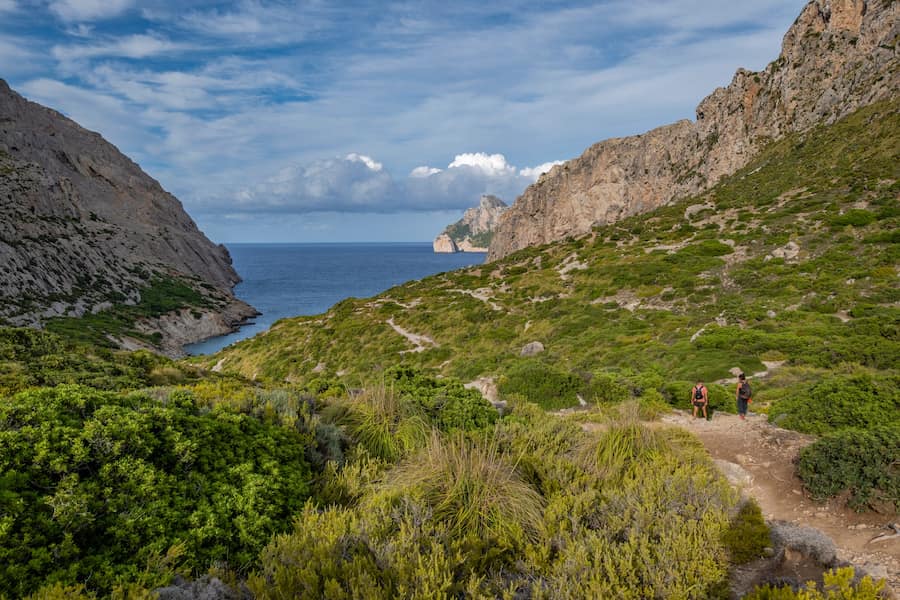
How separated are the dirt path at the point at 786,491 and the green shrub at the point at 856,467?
0.21 metres

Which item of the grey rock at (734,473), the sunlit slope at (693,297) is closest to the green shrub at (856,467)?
the grey rock at (734,473)

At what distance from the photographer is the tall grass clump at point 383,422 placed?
6.97 metres

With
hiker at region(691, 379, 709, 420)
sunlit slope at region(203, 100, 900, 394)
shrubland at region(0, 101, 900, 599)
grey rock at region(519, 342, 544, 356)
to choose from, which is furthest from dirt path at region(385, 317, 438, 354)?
hiker at region(691, 379, 709, 420)

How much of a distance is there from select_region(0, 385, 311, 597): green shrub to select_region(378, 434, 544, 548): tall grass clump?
1.42 metres

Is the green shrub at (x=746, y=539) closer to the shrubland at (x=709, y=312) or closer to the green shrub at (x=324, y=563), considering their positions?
the shrubland at (x=709, y=312)

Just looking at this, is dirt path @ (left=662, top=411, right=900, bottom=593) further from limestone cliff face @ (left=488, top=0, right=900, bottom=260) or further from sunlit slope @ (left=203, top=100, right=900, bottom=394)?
limestone cliff face @ (left=488, top=0, right=900, bottom=260)

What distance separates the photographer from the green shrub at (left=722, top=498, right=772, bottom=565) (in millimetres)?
4625

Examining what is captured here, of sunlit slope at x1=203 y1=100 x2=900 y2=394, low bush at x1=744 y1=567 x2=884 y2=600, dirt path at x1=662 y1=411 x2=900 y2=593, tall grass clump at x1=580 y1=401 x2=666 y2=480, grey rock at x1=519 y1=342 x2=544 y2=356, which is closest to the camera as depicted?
low bush at x1=744 y1=567 x2=884 y2=600

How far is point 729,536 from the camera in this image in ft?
15.5

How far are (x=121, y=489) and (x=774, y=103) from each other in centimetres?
7773

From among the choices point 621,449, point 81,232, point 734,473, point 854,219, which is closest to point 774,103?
point 854,219

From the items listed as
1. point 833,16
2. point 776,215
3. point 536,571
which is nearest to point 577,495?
point 536,571

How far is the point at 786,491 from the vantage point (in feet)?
23.9

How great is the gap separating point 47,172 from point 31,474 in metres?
112
